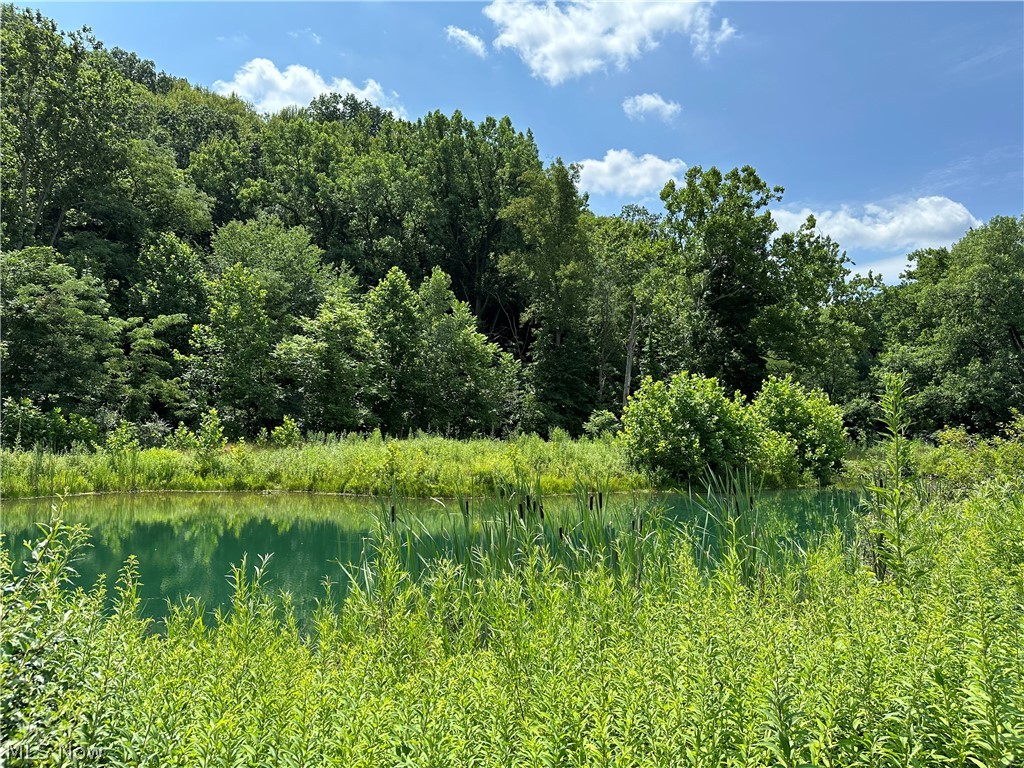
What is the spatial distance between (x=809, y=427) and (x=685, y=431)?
4191 mm

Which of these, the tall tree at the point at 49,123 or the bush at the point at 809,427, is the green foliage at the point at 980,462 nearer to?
the bush at the point at 809,427

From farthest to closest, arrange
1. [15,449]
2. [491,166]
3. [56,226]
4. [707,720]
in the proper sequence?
[491,166], [56,226], [15,449], [707,720]

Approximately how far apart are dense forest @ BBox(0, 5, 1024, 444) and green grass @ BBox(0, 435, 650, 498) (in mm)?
3670

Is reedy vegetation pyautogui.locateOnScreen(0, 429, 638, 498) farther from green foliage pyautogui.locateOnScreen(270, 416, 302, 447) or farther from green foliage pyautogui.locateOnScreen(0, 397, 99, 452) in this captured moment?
green foliage pyautogui.locateOnScreen(0, 397, 99, 452)

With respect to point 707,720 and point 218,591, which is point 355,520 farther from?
point 707,720

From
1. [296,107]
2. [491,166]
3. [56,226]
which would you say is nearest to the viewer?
[56,226]

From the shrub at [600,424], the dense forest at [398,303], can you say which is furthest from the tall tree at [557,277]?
the shrub at [600,424]

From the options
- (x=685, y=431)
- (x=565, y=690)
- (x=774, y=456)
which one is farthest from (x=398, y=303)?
(x=565, y=690)

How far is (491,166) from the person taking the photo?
114 ft

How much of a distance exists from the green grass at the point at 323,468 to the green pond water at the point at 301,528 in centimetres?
58

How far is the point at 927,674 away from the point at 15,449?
17053 millimetres

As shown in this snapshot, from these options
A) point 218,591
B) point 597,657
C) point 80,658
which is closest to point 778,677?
point 597,657

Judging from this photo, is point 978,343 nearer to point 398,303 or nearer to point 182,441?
point 398,303

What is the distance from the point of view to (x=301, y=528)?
427 inches
